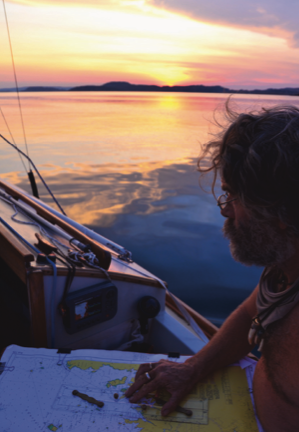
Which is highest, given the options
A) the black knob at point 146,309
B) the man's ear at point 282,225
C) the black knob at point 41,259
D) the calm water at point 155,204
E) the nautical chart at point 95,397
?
the man's ear at point 282,225

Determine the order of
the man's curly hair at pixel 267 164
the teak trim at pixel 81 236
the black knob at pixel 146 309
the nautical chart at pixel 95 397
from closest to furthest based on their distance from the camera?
the man's curly hair at pixel 267 164 < the nautical chart at pixel 95 397 < the teak trim at pixel 81 236 < the black knob at pixel 146 309

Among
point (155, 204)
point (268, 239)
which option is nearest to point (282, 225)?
point (268, 239)

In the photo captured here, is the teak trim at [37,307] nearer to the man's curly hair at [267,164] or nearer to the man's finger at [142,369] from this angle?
the man's finger at [142,369]

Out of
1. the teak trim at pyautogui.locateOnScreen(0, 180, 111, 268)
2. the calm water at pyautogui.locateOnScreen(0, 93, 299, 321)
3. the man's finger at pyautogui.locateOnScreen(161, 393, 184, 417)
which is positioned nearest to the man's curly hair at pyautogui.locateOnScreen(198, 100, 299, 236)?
the calm water at pyautogui.locateOnScreen(0, 93, 299, 321)

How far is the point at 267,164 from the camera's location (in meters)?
0.99

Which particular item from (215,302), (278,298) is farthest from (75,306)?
(215,302)

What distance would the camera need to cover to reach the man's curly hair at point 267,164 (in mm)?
973

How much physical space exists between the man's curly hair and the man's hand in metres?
0.64

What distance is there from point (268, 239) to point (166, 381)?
616mm

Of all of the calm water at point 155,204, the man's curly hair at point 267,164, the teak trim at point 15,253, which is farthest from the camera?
the calm water at point 155,204

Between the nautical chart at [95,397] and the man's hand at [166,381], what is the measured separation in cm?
3

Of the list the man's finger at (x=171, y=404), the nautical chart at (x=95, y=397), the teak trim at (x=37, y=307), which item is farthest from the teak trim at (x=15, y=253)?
the man's finger at (x=171, y=404)

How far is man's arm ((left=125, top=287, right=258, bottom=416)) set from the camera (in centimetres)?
118

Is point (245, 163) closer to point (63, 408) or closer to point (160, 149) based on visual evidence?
point (63, 408)
